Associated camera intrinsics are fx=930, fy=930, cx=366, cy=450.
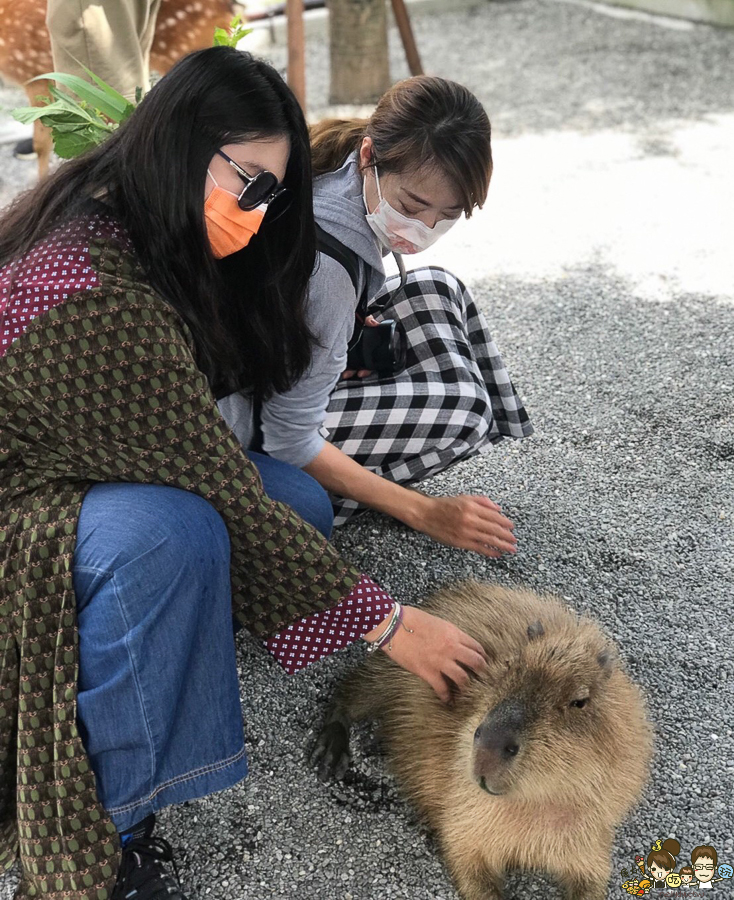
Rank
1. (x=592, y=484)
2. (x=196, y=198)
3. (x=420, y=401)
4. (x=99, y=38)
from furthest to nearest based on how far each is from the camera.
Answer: (x=99, y=38) → (x=592, y=484) → (x=420, y=401) → (x=196, y=198)

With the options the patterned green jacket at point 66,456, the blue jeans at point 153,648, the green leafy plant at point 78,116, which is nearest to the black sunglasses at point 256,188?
the patterned green jacket at point 66,456

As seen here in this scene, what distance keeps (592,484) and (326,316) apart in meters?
1.24

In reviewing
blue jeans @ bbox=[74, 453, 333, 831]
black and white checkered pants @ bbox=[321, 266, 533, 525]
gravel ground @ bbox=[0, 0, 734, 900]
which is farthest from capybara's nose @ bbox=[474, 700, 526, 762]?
black and white checkered pants @ bbox=[321, 266, 533, 525]

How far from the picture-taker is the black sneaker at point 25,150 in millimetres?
5473

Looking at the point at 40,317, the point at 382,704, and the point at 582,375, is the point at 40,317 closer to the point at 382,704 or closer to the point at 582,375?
the point at 382,704

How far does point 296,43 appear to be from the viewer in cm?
461

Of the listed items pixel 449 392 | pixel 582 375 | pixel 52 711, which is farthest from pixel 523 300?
pixel 52 711

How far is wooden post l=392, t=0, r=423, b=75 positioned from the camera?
5625 millimetres

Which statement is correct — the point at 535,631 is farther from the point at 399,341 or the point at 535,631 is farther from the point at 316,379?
the point at 399,341

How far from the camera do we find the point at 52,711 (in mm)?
1466

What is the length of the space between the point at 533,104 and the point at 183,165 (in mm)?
5091

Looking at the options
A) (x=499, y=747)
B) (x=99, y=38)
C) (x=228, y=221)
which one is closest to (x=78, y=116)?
(x=228, y=221)

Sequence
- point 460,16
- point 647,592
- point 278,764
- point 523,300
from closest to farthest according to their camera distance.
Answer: point 278,764 < point 647,592 < point 523,300 < point 460,16

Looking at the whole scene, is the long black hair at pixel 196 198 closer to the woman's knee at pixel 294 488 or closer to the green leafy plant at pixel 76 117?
the woman's knee at pixel 294 488
